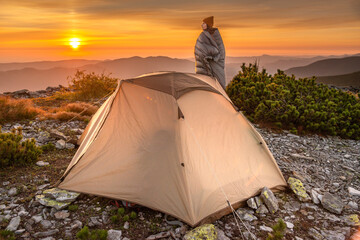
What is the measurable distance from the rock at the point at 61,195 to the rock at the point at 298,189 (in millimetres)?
4191

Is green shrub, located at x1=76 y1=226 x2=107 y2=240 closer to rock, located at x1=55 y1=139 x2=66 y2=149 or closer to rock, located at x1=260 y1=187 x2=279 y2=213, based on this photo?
rock, located at x1=260 y1=187 x2=279 y2=213

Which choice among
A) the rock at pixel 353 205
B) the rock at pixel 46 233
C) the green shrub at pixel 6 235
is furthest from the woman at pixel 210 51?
the green shrub at pixel 6 235

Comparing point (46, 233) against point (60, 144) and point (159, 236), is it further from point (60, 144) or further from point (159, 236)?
point (60, 144)

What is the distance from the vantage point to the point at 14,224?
4.08 m

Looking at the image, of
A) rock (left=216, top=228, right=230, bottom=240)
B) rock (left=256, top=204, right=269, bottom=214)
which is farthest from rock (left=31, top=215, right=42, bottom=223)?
rock (left=256, top=204, right=269, bottom=214)

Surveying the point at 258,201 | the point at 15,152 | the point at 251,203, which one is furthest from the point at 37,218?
the point at 258,201

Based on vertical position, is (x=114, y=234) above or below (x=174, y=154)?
below

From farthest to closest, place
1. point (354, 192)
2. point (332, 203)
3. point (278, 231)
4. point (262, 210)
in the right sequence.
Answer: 1. point (354, 192)
2. point (332, 203)
3. point (262, 210)
4. point (278, 231)

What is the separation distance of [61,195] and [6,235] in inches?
39.5

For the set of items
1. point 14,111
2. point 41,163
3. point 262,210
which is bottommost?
point 262,210

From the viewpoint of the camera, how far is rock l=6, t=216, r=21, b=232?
4.00 meters

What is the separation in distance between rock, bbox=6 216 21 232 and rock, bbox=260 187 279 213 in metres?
4.13

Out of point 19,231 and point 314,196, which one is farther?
point 314,196

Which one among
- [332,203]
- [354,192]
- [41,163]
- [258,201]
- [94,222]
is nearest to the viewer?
[94,222]
